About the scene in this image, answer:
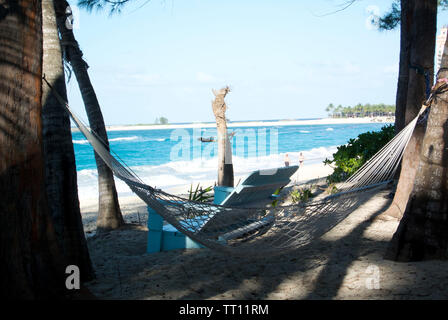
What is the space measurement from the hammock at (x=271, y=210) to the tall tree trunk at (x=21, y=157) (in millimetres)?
562

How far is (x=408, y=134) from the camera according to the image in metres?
2.58

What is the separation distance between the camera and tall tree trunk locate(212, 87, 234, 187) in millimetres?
5656

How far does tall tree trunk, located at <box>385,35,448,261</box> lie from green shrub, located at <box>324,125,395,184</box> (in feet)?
10.4

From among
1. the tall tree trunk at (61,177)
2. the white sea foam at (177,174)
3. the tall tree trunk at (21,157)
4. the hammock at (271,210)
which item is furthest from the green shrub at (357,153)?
the white sea foam at (177,174)

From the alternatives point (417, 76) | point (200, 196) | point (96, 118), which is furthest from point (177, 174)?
point (417, 76)

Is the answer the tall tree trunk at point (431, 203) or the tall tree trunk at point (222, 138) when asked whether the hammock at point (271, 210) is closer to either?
the tall tree trunk at point (431, 203)

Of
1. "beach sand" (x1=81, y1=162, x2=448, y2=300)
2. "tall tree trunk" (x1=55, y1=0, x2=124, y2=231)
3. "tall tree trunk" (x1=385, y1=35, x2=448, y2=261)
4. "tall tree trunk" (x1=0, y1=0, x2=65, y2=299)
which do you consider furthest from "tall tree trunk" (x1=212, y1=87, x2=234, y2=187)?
"tall tree trunk" (x1=0, y1=0, x2=65, y2=299)

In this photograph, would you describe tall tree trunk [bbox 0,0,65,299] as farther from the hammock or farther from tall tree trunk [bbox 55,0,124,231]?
tall tree trunk [bbox 55,0,124,231]

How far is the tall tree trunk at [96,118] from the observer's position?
4176 millimetres

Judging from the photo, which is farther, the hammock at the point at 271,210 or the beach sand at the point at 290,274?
the hammock at the point at 271,210
